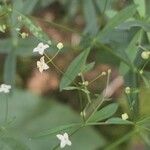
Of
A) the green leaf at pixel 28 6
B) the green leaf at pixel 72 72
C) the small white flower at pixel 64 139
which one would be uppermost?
the green leaf at pixel 28 6

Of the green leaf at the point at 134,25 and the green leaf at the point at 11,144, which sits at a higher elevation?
the green leaf at the point at 134,25

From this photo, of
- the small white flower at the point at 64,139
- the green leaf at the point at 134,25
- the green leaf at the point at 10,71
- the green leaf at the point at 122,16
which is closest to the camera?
the small white flower at the point at 64,139

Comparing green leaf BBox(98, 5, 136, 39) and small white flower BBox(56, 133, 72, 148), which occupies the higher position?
green leaf BBox(98, 5, 136, 39)

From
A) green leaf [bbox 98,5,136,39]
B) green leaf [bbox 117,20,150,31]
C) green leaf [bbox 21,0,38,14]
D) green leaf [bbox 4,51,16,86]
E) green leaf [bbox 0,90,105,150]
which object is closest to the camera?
green leaf [bbox 98,5,136,39]

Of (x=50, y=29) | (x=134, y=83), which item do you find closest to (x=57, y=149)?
(x=134, y=83)

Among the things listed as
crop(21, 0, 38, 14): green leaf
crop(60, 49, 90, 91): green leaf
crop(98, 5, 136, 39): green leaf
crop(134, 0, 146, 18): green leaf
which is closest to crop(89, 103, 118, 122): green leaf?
crop(60, 49, 90, 91): green leaf

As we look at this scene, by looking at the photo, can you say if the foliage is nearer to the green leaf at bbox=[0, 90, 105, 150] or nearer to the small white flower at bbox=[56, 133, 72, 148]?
the small white flower at bbox=[56, 133, 72, 148]

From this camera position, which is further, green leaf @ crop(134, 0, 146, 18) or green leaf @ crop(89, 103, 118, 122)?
green leaf @ crop(134, 0, 146, 18)

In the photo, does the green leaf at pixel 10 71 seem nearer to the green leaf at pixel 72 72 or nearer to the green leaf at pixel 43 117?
the green leaf at pixel 72 72

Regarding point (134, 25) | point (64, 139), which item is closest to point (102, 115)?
point (64, 139)

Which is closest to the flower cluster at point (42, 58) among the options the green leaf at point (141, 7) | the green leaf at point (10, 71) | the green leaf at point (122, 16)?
the green leaf at point (122, 16)

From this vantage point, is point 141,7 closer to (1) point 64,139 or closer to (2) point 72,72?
(2) point 72,72
